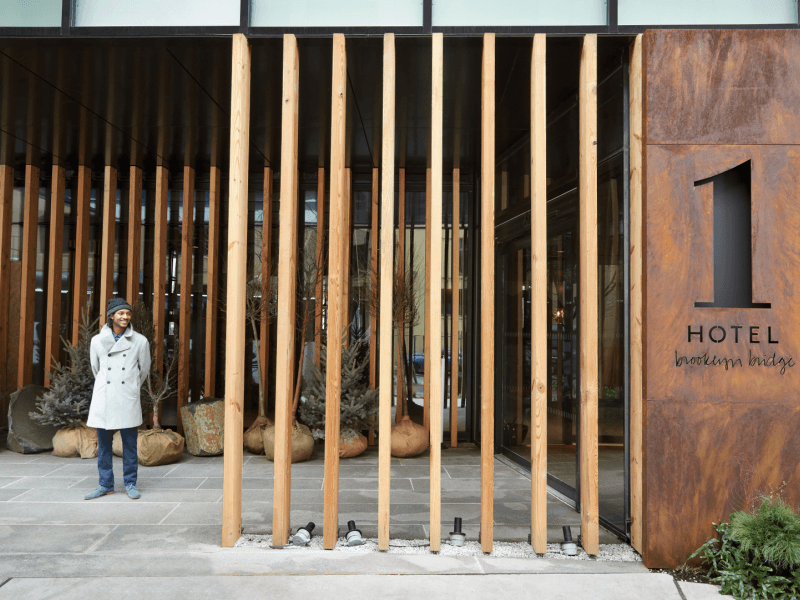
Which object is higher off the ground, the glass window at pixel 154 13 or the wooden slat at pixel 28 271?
the glass window at pixel 154 13

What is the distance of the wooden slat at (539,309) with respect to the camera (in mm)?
4316

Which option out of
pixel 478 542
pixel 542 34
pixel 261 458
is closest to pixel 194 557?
pixel 478 542

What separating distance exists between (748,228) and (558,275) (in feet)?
6.66

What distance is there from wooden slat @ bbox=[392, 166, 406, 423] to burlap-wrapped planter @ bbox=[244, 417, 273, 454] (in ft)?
5.72

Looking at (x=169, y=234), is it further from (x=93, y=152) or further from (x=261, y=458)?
(x=261, y=458)

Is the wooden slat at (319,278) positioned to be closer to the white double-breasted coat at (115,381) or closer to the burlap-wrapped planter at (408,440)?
the burlap-wrapped planter at (408,440)

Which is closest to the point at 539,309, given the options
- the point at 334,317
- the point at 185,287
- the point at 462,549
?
the point at 334,317

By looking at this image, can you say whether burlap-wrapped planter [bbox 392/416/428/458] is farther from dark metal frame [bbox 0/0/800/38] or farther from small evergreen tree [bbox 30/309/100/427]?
dark metal frame [bbox 0/0/800/38]

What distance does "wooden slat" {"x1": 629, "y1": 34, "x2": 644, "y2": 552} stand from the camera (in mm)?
4309

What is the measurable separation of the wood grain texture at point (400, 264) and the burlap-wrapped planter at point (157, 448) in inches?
111

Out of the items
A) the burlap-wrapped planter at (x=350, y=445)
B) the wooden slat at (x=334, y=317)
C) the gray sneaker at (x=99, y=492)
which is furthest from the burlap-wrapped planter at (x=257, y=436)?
the wooden slat at (x=334, y=317)

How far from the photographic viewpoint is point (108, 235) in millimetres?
8594

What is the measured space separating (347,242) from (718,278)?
17.1 ft

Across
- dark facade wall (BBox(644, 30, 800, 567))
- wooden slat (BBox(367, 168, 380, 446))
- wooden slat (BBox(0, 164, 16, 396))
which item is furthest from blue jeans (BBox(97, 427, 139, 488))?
dark facade wall (BBox(644, 30, 800, 567))
